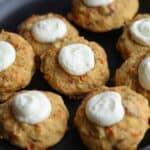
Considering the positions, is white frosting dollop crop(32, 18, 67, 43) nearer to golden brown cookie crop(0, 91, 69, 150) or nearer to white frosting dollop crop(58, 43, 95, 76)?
white frosting dollop crop(58, 43, 95, 76)

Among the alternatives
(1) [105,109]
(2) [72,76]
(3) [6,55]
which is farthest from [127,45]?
(3) [6,55]

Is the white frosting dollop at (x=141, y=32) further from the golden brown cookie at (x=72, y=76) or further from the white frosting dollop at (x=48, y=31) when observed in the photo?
the white frosting dollop at (x=48, y=31)

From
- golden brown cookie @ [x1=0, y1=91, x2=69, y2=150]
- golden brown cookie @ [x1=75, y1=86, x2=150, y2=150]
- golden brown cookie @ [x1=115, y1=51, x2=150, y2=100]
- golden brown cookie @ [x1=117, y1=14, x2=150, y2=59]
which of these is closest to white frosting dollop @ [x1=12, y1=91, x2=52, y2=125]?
golden brown cookie @ [x1=0, y1=91, x2=69, y2=150]

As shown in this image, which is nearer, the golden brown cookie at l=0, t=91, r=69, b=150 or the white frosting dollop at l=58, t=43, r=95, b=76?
the golden brown cookie at l=0, t=91, r=69, b=150

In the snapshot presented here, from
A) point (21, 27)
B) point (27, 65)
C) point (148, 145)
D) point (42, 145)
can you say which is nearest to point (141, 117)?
point (148, 145)

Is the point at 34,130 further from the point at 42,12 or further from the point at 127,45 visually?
the point at 42,12

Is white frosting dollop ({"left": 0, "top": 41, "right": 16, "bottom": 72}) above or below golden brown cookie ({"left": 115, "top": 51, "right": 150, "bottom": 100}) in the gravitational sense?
above

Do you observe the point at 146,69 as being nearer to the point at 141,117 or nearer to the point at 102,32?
the point at 141,117
